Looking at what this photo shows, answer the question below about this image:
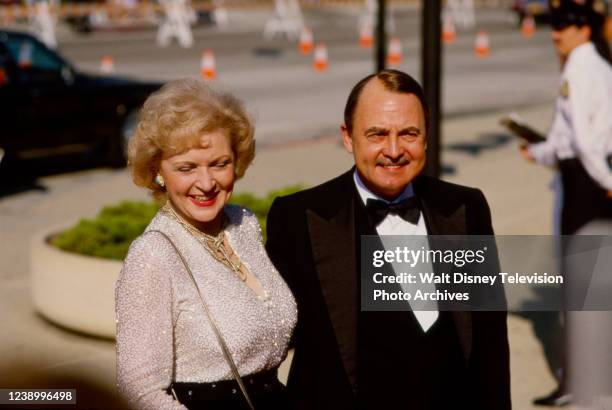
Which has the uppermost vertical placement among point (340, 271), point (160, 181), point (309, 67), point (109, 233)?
point (160, 181)

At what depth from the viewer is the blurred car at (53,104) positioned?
11.3m

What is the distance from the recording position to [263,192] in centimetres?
1058

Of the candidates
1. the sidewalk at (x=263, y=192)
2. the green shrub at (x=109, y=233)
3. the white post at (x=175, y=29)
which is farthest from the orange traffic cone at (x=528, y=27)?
the green shrub at (x=109, y=233)

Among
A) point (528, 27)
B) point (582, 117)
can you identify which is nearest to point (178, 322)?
point (582, 117)

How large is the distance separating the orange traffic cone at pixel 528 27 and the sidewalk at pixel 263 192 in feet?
64.2

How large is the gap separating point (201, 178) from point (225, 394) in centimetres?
59

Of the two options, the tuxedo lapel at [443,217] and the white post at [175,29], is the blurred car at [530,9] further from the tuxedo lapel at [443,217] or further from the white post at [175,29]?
the tuxedo lapel at [443,217]

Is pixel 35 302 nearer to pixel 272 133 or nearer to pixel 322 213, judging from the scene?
pixel 322 213

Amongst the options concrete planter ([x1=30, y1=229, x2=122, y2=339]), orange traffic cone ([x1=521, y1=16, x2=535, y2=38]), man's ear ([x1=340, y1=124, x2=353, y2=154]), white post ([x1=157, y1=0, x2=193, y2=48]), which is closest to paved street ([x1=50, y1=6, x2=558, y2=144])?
orange traffic cone ([x1=521, y1=16, x2=535, y2=38])

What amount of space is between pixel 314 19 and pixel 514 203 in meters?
32.6

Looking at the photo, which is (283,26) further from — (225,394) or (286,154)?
(225,394)

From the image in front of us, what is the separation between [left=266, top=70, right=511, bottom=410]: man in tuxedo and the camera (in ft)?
9.72

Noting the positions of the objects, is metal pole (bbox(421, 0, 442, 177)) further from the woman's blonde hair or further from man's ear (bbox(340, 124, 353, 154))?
the woman's blonde hair

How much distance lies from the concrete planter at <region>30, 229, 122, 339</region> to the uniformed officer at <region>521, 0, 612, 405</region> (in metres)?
2.68
